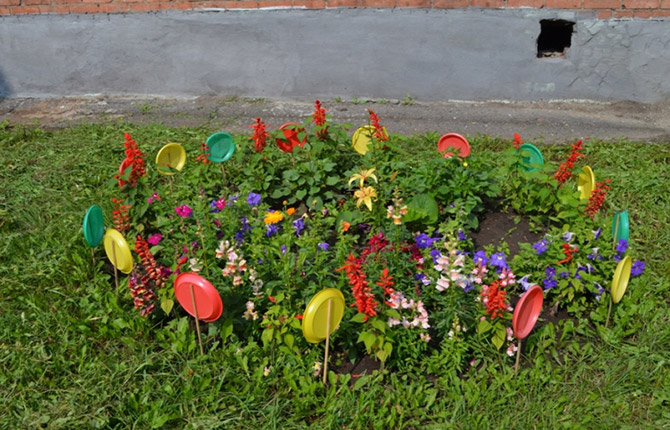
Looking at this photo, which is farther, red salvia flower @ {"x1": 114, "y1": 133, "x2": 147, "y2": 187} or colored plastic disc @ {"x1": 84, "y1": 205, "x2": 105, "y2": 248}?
red salvia flower @ {"x1": 114, "y1": 133, "x2": 147, "y2": 187}

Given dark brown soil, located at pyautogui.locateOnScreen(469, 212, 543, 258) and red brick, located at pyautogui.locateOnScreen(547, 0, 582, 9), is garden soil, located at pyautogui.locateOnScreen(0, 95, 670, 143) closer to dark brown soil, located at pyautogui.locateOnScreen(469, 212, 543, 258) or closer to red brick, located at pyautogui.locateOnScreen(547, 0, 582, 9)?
red brick, located at pyautogui.locateOnScreen(547, 0, 582, 9)

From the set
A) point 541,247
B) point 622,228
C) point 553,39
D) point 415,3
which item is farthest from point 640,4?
point 541,247

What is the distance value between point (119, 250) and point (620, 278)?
2169mm

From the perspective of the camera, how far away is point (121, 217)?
3.39 meters

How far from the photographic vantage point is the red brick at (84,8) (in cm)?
584

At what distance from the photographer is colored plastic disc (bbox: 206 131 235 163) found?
12.3ft

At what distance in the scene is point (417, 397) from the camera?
2621 mm

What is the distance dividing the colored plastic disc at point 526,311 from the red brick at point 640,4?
3.58 metres

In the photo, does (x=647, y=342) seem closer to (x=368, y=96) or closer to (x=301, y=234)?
(x=301, y=234)

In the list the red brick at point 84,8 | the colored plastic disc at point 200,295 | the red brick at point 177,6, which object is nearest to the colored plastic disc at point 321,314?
the colored plastic disc at point 200,295

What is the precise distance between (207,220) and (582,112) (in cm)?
357

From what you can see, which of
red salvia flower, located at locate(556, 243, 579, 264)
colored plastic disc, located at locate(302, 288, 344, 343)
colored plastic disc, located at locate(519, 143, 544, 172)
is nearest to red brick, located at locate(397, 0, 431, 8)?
colored plastic disc, located at locate(519, 143, 544, 172)

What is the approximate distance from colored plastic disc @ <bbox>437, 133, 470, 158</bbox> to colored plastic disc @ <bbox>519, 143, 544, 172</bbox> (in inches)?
12.2

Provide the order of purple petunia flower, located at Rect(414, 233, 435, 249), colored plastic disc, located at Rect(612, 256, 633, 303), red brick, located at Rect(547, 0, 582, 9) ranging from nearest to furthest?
colored plastic disc, located at Rect(612, 256, 633, 303), purple petunia flower, located at Rect(414, 233, 435, 249), red brick, located at Rect(547, 0, 582, 9)
